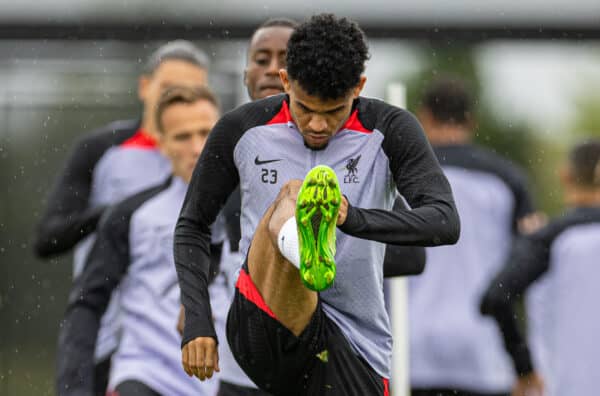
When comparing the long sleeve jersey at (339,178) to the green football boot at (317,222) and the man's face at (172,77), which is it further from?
the man's face at (172,77)

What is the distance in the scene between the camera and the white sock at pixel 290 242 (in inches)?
179

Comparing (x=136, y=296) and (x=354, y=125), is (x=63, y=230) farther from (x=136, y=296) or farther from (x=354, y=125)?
(x=354, y=125)

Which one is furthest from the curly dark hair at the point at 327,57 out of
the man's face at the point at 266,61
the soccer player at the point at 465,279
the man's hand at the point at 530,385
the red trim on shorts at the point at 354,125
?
the man's hand at the point at 530,385

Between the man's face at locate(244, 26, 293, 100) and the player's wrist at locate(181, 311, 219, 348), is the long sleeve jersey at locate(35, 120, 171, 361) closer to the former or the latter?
the man's face at locate(244, 26, 293, 100)

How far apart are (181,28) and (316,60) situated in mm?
7318

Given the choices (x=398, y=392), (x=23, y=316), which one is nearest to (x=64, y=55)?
(x=23, y=316)

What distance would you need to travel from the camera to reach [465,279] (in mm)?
8961

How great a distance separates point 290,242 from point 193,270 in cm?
68

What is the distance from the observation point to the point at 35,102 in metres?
12.4

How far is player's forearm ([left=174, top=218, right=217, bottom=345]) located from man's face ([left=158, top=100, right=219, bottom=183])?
1.55 meters

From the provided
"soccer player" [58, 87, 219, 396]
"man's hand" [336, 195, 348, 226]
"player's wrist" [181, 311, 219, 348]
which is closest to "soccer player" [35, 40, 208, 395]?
"soccer player" [58, 87, 219, 396]

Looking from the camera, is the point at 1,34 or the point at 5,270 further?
the point at 5,270

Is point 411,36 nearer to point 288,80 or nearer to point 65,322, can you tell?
point 65,322

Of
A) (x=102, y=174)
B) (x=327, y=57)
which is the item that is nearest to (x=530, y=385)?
(x=102, y=174)
